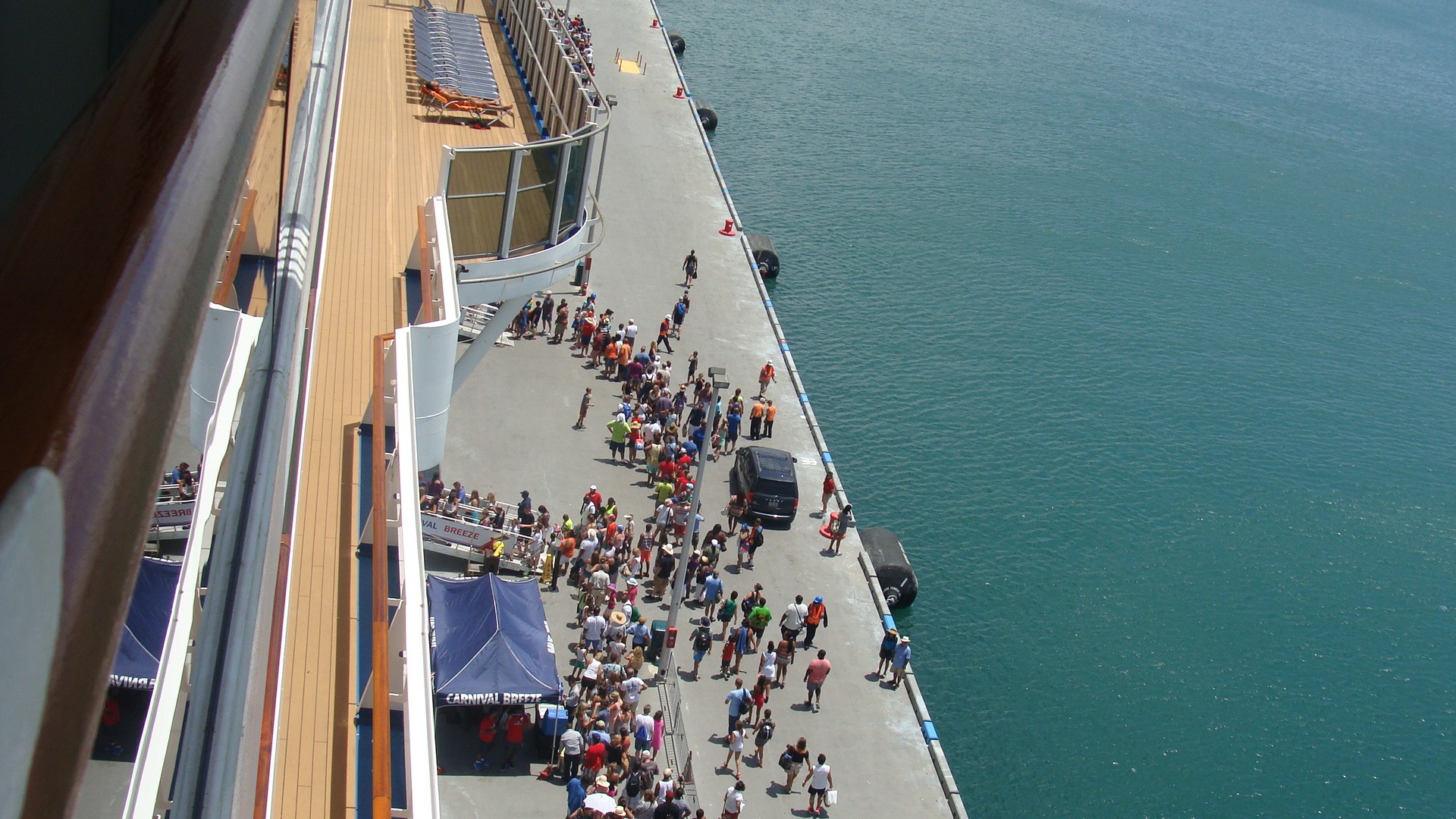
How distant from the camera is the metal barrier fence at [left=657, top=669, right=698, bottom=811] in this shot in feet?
60.1

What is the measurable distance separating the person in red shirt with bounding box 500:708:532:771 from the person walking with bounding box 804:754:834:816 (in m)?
4.44

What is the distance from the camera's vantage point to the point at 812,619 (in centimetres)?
2231

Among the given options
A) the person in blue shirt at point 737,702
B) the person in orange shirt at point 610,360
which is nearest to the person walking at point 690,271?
the person in orange shirt at point 610,360

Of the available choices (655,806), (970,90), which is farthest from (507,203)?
(970,90)

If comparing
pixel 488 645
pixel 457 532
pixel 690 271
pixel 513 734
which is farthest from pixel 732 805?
pixel 690 271

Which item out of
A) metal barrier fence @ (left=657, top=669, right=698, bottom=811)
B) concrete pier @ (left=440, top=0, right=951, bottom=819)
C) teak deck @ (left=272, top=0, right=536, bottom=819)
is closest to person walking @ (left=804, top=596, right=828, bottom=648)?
concrete pier @ (left=440, top=0, right=951, bottom=819)

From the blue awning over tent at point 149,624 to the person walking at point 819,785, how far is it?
17292 mm

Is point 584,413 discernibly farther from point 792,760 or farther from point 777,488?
point 792,760

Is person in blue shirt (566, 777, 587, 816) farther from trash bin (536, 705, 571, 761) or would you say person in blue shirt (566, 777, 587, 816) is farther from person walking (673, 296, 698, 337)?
person walking (673, 296, 698, 337)

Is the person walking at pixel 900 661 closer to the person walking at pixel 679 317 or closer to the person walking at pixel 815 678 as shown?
the person walking at pixel 815 678

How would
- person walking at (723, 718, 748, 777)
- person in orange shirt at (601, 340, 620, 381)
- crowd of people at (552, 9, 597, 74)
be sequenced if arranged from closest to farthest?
person walking at (723, 718, 748, 777)
person in orange shirt at (601, 340, 620, 381)
crowd of people at (552, 9, 597, 74)

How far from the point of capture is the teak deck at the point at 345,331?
24.8 feet

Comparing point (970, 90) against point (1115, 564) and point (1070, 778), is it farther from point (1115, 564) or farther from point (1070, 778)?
point (1070, 778)

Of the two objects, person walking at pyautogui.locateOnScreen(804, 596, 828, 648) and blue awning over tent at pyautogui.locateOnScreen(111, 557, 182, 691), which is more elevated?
blue awning over tent at pyautogui.locateOnScreen(111, 557, 182, 691)
